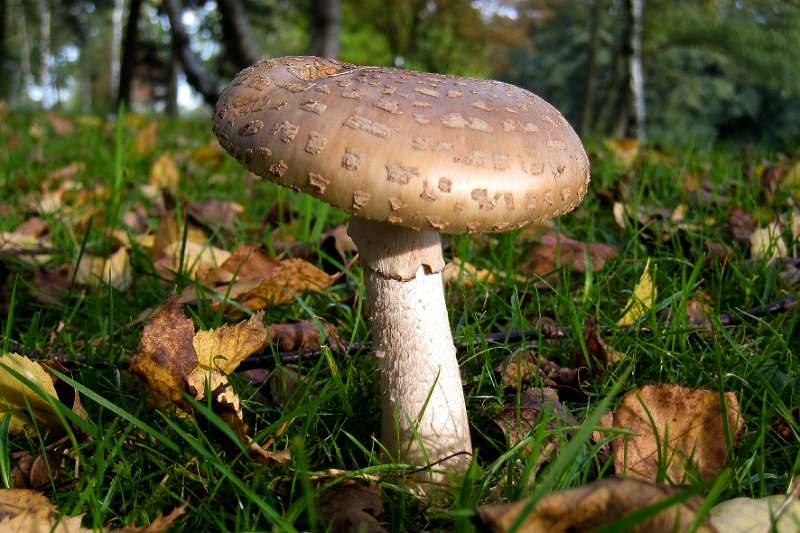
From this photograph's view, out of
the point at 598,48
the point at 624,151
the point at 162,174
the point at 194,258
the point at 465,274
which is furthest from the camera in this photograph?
the point at 598,48

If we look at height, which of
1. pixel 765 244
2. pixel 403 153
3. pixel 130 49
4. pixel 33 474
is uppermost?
pixel 403 153

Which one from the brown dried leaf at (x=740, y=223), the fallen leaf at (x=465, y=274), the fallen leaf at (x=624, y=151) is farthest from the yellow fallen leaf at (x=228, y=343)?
the fallen leaf at (x=624, y=151)

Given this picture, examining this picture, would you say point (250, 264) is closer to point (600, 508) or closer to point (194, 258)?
point (194, 258)

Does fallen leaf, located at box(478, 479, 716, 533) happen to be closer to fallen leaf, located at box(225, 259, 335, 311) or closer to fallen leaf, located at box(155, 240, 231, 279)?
fallen leaf, located at box(225, 259, 335, 311)

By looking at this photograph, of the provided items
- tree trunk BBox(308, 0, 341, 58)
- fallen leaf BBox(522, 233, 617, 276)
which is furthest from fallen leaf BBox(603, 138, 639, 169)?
tree trunk BBox(308, 0, 341, 58)

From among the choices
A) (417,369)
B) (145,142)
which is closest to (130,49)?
(145,142)

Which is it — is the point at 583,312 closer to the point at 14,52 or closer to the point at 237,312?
the point at 237,312
